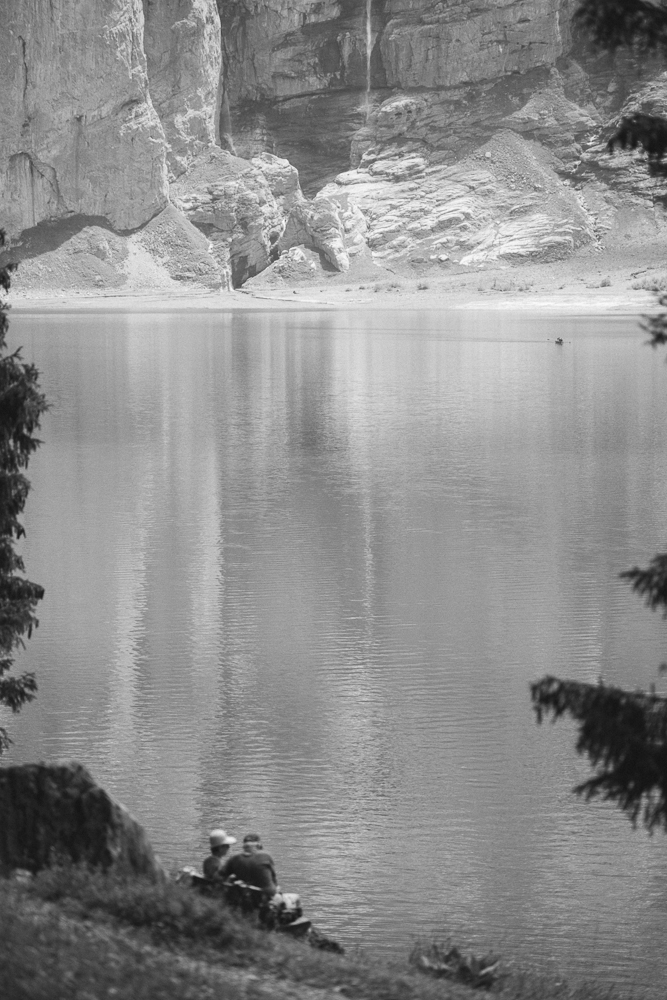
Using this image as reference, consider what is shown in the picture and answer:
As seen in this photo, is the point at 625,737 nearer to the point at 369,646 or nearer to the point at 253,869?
the point at 253,869

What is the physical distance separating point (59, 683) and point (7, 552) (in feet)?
20.9

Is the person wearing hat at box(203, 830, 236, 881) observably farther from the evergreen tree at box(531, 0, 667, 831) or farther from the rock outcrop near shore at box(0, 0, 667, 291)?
the rock outcrop near shore at box(0, 0, 667, 291)

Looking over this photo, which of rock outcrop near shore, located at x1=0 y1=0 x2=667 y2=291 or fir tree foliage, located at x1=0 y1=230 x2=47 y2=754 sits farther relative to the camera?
rock outcrop near shore, located at x1=0 y1=0 x2=667 y2=291

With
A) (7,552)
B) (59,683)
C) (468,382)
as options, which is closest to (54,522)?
(59,683)

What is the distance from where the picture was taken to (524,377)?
63219mm

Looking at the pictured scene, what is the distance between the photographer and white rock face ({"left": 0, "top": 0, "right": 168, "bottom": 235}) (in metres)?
138

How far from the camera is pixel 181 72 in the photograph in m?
158

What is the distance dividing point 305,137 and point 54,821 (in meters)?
173

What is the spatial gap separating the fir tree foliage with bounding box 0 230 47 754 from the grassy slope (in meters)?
4.54

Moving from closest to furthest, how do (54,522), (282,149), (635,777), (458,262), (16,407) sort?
1. (635,777)
2. (16,407)
3. (54,522)
4. (458,262)
5. (282,149)

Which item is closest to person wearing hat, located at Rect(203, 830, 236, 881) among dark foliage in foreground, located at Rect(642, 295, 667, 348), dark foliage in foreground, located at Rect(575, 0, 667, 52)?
dark foliage in foreground, located at Rect(642, 295, 667, 348)

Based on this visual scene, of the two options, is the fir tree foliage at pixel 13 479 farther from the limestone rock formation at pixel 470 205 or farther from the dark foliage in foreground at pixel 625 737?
the limestone rock formation at pixel 470 205

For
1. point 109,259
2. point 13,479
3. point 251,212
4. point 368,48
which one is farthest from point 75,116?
point 13,479

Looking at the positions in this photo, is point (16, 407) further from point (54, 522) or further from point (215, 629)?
point (54, 522)
